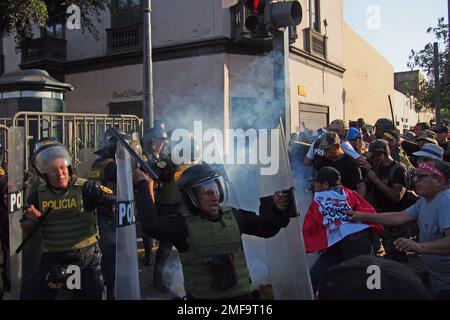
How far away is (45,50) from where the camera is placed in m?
14.8

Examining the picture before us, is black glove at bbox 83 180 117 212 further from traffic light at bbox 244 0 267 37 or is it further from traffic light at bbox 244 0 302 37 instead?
traffic light at bbox 244 0 267 37

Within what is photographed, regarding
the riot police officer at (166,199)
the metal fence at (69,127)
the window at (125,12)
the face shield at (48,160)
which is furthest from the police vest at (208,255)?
the window at (125,12)

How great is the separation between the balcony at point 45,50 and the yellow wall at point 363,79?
1057cm

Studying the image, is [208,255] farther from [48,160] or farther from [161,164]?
[161,164]

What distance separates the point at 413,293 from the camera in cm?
149

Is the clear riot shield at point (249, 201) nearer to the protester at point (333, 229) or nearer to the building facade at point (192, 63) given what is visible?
the protester at point (333, 229)

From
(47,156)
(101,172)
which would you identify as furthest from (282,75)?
(47,156)

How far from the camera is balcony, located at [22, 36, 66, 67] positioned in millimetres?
14836

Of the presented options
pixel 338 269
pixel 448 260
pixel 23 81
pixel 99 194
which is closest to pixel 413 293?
pixel 338 269

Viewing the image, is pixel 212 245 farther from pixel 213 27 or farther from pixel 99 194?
pixel 213 27

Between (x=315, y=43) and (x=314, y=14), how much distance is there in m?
1.13

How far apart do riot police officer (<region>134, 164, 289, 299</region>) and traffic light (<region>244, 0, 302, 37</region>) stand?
2664 mm

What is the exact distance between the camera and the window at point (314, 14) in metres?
15.6

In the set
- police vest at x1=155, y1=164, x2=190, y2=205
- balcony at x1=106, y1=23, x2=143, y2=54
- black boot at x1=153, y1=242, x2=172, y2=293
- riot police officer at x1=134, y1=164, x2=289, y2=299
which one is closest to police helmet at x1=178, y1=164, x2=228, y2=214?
riot police officer at x1=134, y1=164, x2=289, y2=299
